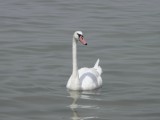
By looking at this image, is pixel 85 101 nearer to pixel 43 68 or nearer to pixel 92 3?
pixel 43 68

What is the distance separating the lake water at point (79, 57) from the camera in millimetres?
12633

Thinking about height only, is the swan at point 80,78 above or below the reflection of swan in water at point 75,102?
above

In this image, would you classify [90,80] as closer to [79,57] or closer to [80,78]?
[80,78]

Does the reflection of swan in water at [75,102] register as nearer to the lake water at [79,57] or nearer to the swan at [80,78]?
the lake water at [79,57]

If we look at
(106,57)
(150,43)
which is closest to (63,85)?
(106,57)

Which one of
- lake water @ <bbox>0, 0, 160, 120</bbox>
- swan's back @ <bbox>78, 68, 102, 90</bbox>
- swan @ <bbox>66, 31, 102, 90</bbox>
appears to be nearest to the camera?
lake water @ <bbox>0, 0, 160, 120</bbox>

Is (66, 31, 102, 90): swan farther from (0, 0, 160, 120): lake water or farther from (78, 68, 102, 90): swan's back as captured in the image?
(0, 0, 160, 120): lake water

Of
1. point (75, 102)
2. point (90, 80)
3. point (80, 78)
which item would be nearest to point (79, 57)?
point (80, 78)

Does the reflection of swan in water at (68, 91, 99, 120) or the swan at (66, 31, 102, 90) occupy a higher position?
the swan at (66, 31, 102, 90)

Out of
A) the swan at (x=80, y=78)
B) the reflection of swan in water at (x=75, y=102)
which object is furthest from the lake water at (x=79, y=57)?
the swan at (x=80, y=78)

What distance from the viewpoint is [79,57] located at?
16.8 meters

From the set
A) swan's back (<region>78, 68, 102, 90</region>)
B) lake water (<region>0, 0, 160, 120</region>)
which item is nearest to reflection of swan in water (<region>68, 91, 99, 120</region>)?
lake water (<region>0, 0, 160, 120</region>)

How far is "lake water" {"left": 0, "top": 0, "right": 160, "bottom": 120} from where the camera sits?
1263 centimetres

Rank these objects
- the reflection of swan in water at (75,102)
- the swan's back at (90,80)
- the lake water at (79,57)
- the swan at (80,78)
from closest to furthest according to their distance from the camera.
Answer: the reflection of swan in water at (75,102) < the lake water at (79,57) < the swan at (80,78) < the swan's back at (90,80)
